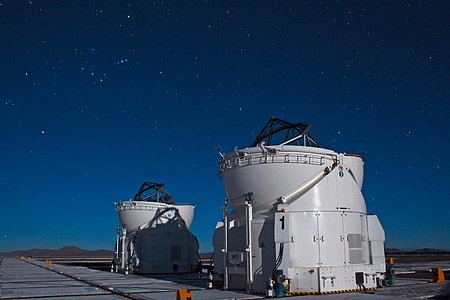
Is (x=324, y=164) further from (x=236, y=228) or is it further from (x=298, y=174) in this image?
(x=236, y=228)

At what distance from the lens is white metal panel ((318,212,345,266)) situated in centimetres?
1549

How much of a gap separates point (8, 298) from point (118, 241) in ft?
56.0

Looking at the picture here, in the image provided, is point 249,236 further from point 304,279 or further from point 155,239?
point 155,239

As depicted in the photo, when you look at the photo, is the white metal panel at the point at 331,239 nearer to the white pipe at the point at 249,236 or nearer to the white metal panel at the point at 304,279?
the white metal panel at the point at 304,279

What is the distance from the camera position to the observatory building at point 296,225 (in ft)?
49.8

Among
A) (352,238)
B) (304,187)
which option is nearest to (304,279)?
(352,238)

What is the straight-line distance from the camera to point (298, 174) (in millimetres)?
16531

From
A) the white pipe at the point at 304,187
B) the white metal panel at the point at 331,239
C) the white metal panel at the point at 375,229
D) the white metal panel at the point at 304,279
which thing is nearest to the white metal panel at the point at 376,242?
the white metal panel at the point at 375,229

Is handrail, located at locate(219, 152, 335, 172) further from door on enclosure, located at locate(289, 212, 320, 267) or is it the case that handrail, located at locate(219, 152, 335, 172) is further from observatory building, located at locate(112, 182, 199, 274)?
observatory building, located at locate(112, 182, 199, 274)

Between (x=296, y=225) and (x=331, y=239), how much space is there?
143cm

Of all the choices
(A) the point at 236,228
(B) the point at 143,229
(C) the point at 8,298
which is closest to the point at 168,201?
(B) the point at 143,229

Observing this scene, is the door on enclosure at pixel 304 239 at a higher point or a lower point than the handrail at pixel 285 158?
lower

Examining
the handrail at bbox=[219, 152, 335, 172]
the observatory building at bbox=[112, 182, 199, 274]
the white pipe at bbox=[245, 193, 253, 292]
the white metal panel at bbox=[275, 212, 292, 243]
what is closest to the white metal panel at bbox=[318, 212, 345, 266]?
the white metal panel at bbox=[275, 212, 292, 243]

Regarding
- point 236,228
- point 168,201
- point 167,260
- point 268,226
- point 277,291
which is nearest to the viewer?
point 277,291
